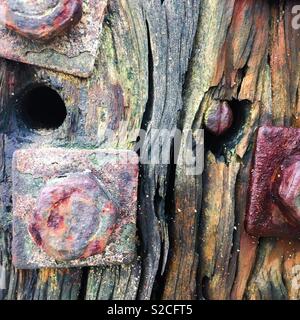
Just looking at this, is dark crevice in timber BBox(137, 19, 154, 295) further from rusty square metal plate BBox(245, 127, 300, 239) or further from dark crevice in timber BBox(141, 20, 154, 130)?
rusty square metal plate BBox(245, 127, 300, 239)

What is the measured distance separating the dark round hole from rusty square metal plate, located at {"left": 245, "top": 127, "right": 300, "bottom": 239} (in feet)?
1.14

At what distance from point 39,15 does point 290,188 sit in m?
0.46

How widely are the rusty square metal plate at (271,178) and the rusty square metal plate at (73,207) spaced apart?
0.20 m

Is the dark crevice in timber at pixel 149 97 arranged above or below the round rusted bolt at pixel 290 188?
above

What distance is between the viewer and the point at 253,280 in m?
0.83

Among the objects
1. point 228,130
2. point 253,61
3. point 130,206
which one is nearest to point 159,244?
point 130,206

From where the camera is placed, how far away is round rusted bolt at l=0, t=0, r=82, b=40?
679 millimetres

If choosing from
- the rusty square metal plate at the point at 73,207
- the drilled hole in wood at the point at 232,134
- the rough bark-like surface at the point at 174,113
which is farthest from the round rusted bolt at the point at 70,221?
the drilled hole in wood at the point at 232,134

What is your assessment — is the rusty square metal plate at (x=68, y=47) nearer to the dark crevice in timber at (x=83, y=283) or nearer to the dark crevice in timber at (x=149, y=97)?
the dark crevice in timber at (x=149, y=97)

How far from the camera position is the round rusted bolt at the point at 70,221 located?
676mm

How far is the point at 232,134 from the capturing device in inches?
31.8

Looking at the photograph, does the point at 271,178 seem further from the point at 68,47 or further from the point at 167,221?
the point at 68,47

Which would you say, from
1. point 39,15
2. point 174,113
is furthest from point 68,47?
point 174,113

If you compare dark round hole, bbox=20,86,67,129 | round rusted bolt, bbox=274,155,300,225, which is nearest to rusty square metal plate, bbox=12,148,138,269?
dark round hole, bbox=20,86,67,129
